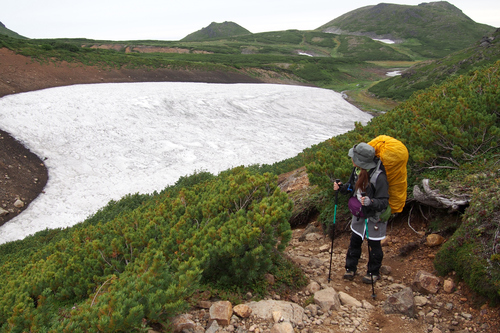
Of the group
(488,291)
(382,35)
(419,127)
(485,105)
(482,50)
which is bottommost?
(488,291)

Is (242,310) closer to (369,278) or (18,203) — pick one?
(369,278)

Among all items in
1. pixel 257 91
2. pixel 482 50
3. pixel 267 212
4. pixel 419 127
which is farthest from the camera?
pixel 482 50

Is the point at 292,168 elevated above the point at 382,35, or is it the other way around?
the point at 382,35

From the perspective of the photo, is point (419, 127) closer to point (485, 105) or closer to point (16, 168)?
point (485, 105)

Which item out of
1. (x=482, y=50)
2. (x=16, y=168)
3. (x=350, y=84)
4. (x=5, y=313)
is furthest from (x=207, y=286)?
(x=350, y=84)

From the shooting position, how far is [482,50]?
3738 cm

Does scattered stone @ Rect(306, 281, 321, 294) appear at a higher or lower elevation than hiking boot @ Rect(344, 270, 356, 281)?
higher

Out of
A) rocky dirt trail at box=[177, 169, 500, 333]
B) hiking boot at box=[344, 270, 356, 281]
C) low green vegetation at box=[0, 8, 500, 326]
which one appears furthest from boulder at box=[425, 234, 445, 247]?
hiking boot at box=[344, 270, 356, 281]

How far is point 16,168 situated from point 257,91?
23.7 metres

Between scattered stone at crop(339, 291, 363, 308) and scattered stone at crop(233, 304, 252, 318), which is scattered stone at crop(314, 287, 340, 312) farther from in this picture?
scattered stone at crop(233, 304, 252, 318)

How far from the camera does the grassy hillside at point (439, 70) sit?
115ft

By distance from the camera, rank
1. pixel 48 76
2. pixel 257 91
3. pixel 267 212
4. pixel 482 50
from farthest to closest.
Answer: pixel 482 50, pixel 257 91, pixel 48 76, pixel 267 212

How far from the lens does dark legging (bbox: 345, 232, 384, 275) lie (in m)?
4.77

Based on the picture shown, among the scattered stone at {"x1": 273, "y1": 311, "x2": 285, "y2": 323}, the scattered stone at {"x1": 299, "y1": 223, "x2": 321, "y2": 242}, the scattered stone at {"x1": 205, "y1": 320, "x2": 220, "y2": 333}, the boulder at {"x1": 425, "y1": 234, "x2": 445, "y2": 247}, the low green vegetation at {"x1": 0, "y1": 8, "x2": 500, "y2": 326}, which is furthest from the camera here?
the scattered stone at {"x1": 299, "y1": 223, "x2": 321, "y2": 242}
